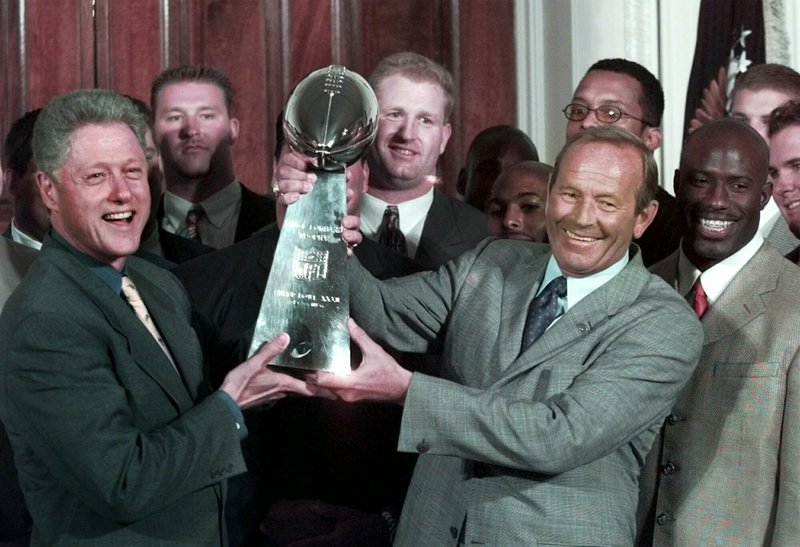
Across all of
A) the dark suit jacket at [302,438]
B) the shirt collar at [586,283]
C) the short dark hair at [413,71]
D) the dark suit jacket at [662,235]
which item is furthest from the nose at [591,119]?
the shirt collar at [586,283]

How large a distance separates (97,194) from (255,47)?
8.49 feet

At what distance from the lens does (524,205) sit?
3.54 m

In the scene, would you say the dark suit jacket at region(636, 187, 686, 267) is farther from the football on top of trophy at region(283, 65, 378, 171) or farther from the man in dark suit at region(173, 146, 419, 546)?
the football on top of trophy at region(283, 65, 378, 171)

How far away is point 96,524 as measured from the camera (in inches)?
96.7

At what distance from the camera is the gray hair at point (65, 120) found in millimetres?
2574

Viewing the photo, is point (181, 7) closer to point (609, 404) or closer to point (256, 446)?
point (256, 446)

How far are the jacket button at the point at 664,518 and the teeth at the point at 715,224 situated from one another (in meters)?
0.62

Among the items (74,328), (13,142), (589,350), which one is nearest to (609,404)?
(589,350)

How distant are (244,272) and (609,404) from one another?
110cm

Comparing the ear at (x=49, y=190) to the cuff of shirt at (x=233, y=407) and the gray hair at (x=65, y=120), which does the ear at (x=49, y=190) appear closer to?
the gray hair at (x=65, y=120)

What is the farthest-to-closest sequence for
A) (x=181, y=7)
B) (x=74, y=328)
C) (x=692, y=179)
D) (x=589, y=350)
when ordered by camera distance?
(x=181, y=7) < (x=692, y=179) < (x=589, y=350) < (x=74, y=328)

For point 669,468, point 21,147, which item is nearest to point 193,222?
point 21,147

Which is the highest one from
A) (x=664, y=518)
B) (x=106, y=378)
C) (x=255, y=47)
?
(x=255, y=47)

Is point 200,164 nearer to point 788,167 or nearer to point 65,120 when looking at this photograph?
point 65,120
